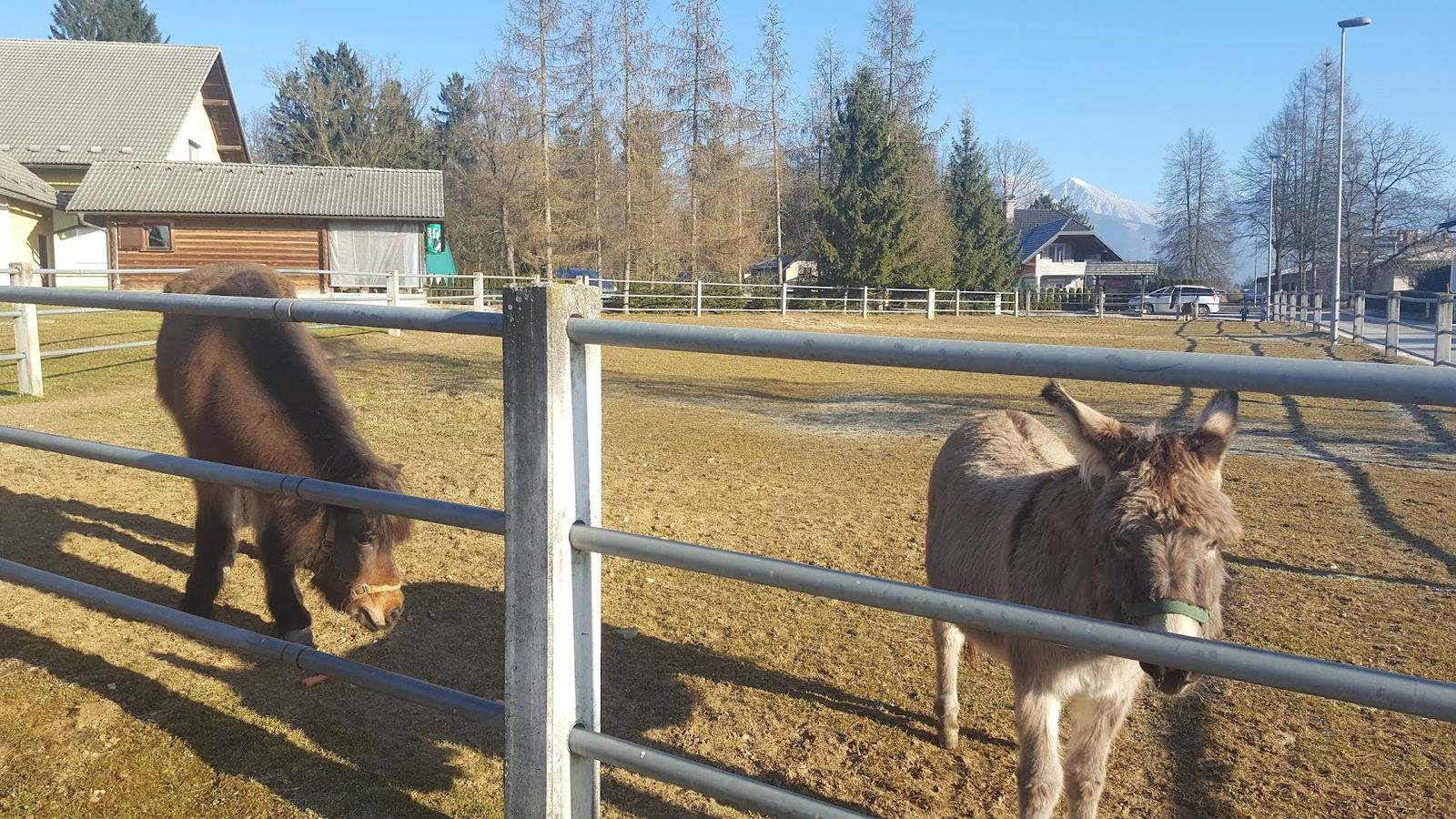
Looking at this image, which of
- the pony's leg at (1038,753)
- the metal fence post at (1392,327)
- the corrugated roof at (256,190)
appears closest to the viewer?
the pony's leg at (1038,753)

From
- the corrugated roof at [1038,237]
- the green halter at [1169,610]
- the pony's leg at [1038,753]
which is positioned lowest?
the pony's leg at [1038,753]

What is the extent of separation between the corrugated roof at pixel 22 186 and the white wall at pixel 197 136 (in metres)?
→ 5.84

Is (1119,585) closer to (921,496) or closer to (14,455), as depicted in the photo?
(921,496)

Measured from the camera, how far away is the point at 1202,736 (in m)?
3.27

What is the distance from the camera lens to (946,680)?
3379 mm

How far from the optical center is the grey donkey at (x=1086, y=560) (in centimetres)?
202

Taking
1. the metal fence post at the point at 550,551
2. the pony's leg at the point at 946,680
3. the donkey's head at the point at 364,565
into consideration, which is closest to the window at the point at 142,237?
the donkey's head at the point at 364,565

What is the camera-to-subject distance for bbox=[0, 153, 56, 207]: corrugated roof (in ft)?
78.0

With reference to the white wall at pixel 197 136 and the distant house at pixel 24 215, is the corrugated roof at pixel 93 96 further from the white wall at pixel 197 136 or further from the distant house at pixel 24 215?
the distant house at pixel 24 215

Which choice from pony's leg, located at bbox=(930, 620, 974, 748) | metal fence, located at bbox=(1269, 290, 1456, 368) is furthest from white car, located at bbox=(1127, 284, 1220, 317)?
pony's leg, located at bbox=(930, 620, 974, 748)

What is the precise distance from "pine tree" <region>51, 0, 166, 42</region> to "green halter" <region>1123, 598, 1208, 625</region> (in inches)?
3009

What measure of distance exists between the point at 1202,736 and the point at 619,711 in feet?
7.12

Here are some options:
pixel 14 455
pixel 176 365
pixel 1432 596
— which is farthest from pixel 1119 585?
pixel 14 455

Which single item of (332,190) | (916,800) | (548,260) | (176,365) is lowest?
(916,800)
